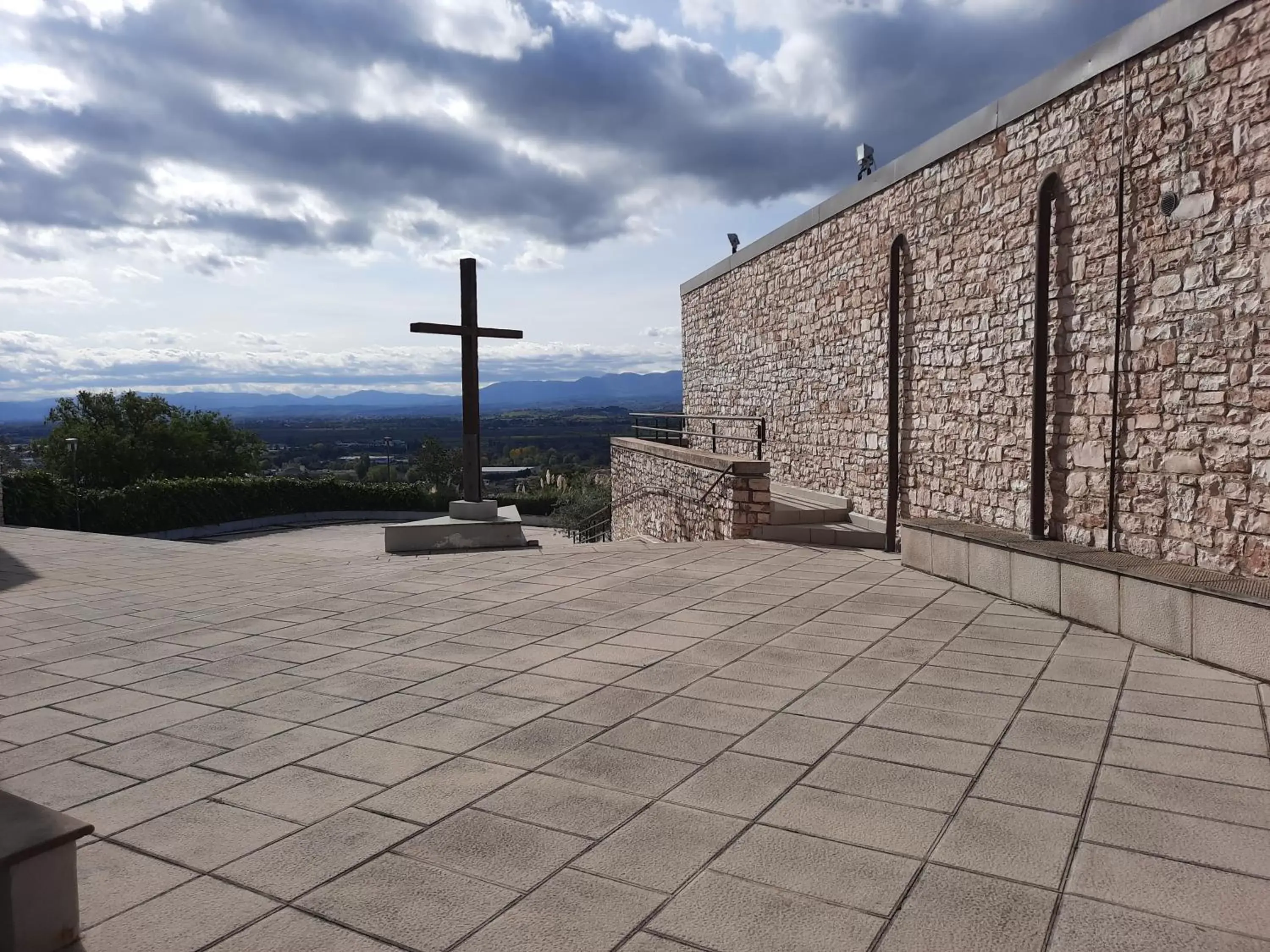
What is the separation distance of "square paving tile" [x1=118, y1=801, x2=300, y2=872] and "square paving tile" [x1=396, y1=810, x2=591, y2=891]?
443 millimetres

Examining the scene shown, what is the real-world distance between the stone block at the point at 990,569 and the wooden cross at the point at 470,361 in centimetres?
531

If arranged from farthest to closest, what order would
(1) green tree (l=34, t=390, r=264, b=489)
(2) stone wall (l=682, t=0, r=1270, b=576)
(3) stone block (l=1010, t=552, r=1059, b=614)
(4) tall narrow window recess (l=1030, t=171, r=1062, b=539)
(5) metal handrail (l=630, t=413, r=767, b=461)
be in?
(1) green tree (l=34, t=390, r=264, b=489)
(5) metal handrail (l=630, t=413, r=767, b=461)
(4) tall narrow window recess (l=1030, t=171, r=1062, b=539)
(3) stone block (l=1010, t=552, r=1059, b=614)
(2) stone wall (l=682, t=0, r=1270, b=576)

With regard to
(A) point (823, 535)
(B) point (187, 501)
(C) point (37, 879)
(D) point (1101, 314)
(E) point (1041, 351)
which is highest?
(D) point (1101, 314)

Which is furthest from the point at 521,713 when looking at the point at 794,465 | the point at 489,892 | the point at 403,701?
the point at 794,465

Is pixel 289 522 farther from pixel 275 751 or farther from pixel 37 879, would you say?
pixel 37 879

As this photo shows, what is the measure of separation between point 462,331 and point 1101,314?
242 inches

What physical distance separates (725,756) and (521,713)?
915 mm

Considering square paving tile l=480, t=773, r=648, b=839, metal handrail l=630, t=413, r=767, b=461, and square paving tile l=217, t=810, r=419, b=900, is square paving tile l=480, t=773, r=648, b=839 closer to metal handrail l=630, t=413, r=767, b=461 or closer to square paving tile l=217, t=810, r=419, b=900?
square paving tile l=217, t=810, r=419, b=900

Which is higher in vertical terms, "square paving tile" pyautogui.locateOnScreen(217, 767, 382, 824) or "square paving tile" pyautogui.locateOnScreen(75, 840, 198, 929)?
"square paving tile" pyautogui.locateOnScreen(217, 767, 382, 824)

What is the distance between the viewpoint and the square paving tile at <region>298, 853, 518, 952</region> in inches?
77.4

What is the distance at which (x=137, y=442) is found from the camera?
34781 mm

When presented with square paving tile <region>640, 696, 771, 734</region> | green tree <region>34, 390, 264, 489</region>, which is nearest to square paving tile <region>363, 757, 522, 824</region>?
square paving tile <region>640, 696, 771, 734</region>

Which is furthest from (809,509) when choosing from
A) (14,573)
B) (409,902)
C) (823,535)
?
(14,573)

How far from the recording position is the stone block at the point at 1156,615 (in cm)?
421
